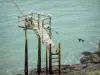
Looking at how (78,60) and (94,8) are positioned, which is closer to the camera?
(78,60)

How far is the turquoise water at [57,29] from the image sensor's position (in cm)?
4334

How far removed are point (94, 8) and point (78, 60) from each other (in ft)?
96.1

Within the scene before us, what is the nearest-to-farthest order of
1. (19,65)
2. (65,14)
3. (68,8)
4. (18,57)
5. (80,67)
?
(80,67), (19,65), (18,57), (65,14), (68,8)

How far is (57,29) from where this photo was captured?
56.3m

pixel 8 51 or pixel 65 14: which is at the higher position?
pixel 65 14

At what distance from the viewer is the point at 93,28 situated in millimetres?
56500

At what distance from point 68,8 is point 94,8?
521cm

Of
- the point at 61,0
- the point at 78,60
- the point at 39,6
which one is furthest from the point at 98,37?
the point at 61,0

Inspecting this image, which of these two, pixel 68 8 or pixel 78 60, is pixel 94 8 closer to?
pixel 68 8

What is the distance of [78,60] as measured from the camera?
138 ft

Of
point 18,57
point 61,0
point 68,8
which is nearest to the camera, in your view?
point 18,57

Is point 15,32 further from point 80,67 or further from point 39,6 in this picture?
point 80,67

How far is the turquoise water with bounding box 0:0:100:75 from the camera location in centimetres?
4334

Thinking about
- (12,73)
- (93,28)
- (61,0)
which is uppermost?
(61,0)
